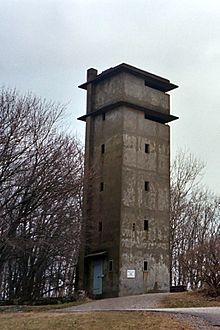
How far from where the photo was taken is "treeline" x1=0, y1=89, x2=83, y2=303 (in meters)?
31.3

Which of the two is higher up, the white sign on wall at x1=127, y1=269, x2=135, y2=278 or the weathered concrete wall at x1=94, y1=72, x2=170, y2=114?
the weathered concrete wall at x1=94, y1=72, x2=170, y2=114

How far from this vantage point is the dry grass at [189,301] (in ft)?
85.6

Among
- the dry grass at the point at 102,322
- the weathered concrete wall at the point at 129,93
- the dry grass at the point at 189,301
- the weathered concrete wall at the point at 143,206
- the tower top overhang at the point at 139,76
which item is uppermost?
the tower top overhang at the point at 139,76

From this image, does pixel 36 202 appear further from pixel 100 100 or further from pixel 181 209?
pixel 181 209

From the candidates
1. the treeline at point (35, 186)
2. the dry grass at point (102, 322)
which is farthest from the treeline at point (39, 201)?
the dry grass at point (102, 322)

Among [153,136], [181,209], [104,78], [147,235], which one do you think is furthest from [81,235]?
[181,209]

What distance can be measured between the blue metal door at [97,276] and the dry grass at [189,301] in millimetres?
7416

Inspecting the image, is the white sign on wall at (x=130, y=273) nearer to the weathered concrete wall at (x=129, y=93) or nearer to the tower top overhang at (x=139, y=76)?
the weathered concrete wall at (x=129, y=93)

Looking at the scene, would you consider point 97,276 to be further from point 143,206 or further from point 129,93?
point 129,93

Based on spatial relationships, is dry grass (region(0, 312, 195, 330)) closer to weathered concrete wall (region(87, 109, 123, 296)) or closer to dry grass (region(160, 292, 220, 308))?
dry grass (region(160, 292, 220, 308))

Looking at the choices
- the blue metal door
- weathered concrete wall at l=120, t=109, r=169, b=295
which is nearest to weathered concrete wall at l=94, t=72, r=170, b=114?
weathered concrete wall at l=120, t=109, r=169, b=295

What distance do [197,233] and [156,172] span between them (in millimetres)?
17001

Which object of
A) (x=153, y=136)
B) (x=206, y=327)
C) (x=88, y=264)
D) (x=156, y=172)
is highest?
(x=153, y=136)

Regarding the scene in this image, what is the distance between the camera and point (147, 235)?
35750 mm
